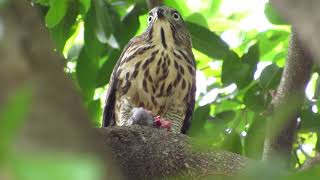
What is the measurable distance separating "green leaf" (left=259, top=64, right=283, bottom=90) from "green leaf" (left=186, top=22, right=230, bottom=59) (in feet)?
0.78

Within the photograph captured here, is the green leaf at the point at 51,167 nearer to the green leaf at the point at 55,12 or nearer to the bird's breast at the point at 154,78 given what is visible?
the green leaf at the point at 55,12

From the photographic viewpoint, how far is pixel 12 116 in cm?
52

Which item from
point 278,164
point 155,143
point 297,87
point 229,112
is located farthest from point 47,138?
point 229,112

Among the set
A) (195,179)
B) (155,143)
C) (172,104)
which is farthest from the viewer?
(172,104)

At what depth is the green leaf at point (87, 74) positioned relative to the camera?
145 inches

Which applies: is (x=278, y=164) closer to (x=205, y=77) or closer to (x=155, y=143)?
(x=155, y=143)

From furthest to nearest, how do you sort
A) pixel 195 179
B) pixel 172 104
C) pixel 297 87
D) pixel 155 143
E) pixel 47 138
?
pixel 172 104, pixel 297 87, pixel 155 143, pixel 195 179, pixel 47 138

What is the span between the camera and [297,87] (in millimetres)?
2963

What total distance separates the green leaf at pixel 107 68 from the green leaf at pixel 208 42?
0.47m

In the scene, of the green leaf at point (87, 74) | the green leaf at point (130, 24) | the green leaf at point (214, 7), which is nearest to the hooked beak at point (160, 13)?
the green leaf at point (130, 24)

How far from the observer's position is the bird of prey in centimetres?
445

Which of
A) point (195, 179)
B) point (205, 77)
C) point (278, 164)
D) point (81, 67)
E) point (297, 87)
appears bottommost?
point (278, 164)

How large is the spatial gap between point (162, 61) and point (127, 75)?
273 millimetres

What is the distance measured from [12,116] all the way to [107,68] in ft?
11.1
